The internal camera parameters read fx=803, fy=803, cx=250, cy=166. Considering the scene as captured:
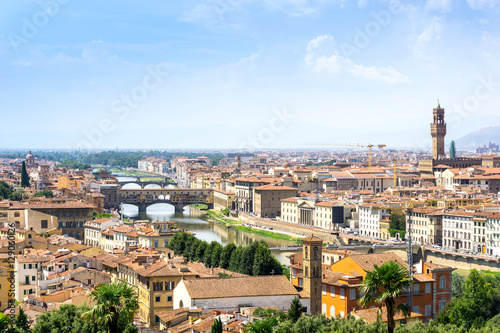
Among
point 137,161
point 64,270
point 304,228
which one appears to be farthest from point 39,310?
point 137,161

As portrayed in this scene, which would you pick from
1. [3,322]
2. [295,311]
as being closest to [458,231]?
[295,311]

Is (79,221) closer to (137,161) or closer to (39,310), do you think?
(39,310)

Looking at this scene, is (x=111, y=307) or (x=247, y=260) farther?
(x=247, y=260)

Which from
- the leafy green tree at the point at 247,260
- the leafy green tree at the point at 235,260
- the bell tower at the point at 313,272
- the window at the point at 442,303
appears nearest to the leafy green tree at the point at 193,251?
the leafy green tree at the point at 235,260

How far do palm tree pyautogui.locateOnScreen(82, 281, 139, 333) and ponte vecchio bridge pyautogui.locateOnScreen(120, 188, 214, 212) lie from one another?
2146 inches

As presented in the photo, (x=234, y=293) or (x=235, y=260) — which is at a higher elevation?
(x=234, y=293)

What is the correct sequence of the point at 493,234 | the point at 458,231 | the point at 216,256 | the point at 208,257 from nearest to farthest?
the point at 216,256
the point at 208,257
the point at 493,234
the point at 458,231

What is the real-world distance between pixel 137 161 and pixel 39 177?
9579cm

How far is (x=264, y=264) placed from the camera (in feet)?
91.2

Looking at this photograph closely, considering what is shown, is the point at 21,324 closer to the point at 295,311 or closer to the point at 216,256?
the point at 295,311

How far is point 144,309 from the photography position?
69.0 feet

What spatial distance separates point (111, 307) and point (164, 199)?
2267 inches

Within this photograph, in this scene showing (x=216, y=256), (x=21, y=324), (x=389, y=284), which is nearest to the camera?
(x=389, y=284)

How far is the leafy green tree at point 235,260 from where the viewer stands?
28469 mm
